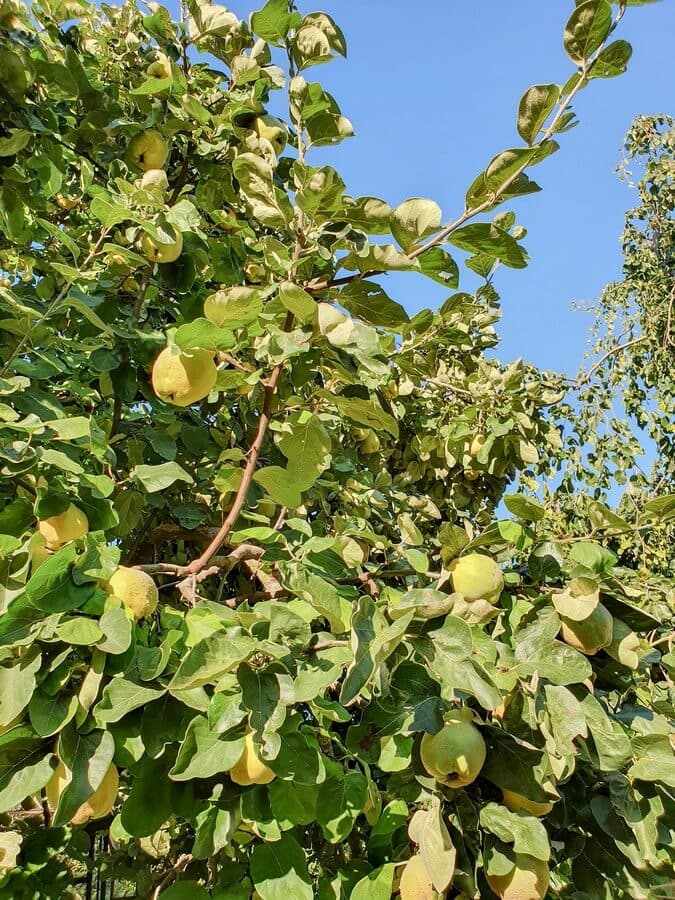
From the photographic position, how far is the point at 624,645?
1.06 m

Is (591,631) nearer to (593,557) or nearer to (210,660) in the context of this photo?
(593,557)

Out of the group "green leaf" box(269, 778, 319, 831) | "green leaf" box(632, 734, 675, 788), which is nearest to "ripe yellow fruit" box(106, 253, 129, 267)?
"green leaf" box(269, 778, 319, 831)

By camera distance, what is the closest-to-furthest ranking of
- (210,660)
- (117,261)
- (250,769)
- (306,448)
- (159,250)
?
(210,660) → (250,769) → (306,448) → (159,250) → (117,261)

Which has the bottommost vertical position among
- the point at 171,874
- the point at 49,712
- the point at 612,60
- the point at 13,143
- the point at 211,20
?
the point at 171,874

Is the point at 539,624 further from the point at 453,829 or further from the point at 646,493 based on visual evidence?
the point at 646,493

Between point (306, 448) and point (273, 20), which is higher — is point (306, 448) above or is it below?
below

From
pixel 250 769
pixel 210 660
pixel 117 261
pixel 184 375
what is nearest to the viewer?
pixel 210 660

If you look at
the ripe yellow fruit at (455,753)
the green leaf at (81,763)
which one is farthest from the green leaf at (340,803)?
the green leaf at (81,763)

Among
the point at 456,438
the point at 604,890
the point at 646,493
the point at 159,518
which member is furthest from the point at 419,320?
the point at 646,493

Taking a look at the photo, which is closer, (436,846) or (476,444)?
(436,846)

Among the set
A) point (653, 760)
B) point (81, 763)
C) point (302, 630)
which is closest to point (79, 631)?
point (81, 763)

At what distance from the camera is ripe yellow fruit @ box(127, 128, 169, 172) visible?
5.34 feet

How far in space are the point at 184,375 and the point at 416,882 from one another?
87cm

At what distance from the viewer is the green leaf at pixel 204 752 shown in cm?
83
